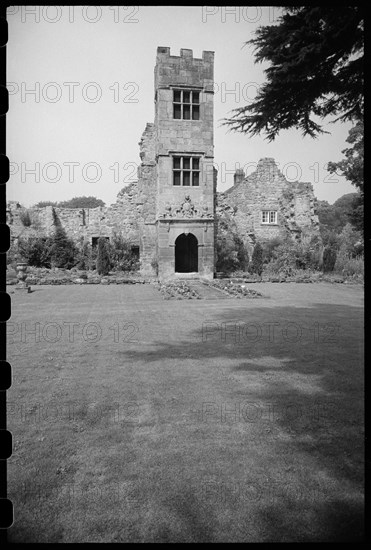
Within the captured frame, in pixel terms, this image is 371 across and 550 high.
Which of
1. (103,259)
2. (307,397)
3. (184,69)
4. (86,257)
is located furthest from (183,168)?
(307,397)

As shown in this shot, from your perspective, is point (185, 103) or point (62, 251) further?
point (62, 251)

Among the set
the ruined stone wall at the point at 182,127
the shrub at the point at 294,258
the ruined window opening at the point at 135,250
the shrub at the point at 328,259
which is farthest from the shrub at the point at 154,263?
the shrub at the point at 328,259

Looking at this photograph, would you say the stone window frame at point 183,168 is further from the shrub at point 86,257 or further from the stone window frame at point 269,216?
the stone window frame at point 269,216

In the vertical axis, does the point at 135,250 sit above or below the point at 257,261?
above

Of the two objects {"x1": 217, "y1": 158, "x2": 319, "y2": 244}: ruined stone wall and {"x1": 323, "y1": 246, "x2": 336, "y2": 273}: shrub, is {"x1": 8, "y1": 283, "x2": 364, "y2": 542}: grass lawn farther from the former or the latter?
{"x1": 217, "y1": 158, "x2": 319, "y2": 244}: ruined stone wall

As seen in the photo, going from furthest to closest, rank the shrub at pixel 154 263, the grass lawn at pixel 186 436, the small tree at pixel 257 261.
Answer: the small tree at pixel 257 261 < the shrub at pixel 154 263 < the grass lawn at pixel 186 436

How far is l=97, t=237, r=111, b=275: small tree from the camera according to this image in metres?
25.6

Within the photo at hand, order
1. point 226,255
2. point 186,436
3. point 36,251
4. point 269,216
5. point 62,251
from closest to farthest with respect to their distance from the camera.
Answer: point 186,436 < point 36,251 < point 62,251 < point 226,255 < point 269,216

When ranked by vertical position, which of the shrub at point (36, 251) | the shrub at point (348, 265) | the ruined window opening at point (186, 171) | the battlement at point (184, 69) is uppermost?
the battlement at point (184, 69)

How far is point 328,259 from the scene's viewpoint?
88.7 feet

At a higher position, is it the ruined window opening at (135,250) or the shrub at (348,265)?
the ruined window opening at (135,250)

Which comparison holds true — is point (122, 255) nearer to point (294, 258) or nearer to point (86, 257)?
point (86, 257)

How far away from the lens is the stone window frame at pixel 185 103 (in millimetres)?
23906

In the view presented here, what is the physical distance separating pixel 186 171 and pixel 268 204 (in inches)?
372
